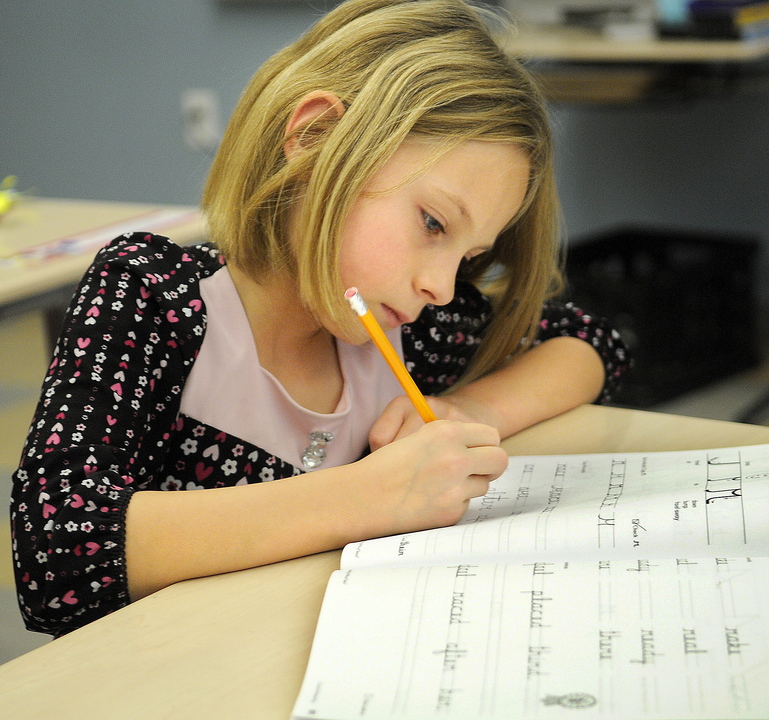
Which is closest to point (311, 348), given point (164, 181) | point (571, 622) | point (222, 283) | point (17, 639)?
point (222, 283)

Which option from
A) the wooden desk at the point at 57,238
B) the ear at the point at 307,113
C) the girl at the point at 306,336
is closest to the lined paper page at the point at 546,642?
the girl at the point at 306,336

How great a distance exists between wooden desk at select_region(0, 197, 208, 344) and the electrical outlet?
1467mm

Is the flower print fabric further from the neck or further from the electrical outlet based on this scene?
the electrical outlet

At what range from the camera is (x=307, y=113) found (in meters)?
0.80

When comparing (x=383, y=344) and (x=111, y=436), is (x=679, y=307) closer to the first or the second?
(x=383, y=344)

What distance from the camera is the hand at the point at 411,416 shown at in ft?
2.69

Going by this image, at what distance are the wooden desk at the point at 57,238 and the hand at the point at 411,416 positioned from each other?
14.0 inches

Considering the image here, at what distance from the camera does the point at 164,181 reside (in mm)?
3102

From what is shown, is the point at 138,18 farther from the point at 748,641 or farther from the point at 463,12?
the point at 748,641

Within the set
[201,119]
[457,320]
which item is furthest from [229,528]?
[201,119]

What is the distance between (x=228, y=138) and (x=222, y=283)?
14 centimetres

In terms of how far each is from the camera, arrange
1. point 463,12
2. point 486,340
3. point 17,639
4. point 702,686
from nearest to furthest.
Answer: point 702,686 → point 463,12 → point 486,340 → point 17,639

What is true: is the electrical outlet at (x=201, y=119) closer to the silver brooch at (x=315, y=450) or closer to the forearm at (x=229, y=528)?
the silver brooch at (x=315, y=450)

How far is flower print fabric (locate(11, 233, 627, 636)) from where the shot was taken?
0.63 metres
